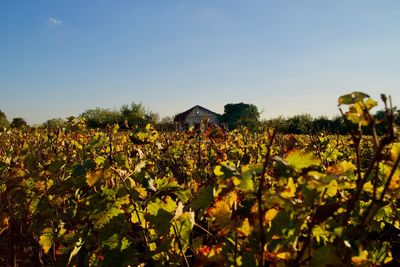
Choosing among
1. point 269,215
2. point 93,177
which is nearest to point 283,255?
point 269,215

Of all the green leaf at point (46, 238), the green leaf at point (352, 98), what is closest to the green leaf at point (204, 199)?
the green leaf at point (352, 98)

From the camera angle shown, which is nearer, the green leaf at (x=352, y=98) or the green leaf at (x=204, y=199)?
the green leaf at (x=352, y=98)

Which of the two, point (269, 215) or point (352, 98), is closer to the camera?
point (352, 98)

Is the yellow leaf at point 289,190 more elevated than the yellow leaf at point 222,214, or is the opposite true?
the yellow leaf at point 289,190

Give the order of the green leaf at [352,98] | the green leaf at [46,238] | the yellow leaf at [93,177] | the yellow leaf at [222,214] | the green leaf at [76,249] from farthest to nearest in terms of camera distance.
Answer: the green leaf at [46,238] → the green leaf at [76,249] → the yellow leaf at [93,177] → the yellow leaf at [222,214] → the green leaf at [352,98]

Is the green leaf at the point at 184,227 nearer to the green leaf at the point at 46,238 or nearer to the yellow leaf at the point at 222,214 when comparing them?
the yellow leaf at the point at 222,214

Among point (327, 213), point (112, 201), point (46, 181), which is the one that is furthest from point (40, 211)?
point (327, 213)

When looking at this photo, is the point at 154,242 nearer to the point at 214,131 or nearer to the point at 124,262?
the point at 124,262

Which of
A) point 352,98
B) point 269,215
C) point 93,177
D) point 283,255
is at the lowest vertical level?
point 283,255

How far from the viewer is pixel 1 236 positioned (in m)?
5.07

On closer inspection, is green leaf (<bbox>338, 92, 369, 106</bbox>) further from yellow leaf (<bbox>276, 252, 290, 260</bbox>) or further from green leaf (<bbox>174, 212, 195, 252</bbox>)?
green leaf (<bbox>174, 212, 195, 252</bbox>)

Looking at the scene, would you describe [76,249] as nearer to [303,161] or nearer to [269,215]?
[269,215]

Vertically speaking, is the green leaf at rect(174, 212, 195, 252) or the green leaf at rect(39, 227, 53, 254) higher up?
the green leaf at rect(174, 212, 195, 252)

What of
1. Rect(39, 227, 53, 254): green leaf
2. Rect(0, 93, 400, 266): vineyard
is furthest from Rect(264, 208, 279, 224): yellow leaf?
Rect(39, 227, 53, 254): green leaf
